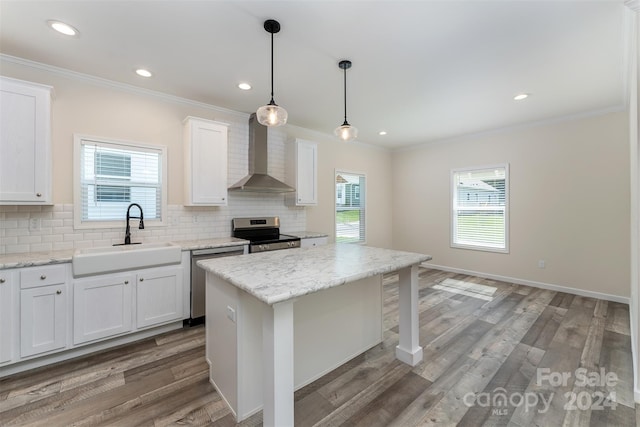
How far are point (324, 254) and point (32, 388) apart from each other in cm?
243

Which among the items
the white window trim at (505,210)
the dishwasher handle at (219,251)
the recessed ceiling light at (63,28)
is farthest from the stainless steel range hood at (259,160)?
the white window trim at (505,210)

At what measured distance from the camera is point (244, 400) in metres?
1.68

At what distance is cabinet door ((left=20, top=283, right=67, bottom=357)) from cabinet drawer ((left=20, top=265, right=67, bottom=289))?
4cm

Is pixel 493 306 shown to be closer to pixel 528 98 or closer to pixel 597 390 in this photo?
pixel 597 390

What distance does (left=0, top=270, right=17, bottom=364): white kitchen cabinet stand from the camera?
204cm

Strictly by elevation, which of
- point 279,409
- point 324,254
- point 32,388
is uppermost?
point 324,254

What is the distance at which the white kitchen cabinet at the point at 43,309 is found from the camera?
2.12m

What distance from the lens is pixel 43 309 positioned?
2193 mm

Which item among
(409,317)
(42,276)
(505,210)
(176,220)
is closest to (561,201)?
(505,210)

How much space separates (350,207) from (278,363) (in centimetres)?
436

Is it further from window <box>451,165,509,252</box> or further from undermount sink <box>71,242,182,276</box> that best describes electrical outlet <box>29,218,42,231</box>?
window <box>451,165,509,252</box>

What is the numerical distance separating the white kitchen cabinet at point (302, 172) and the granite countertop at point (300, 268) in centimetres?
194

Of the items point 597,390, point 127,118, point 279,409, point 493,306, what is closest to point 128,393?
point 279,409

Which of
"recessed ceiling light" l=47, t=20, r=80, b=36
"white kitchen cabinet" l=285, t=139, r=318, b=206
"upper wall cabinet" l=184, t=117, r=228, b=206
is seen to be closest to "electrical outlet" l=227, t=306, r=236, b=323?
"upper wall cabinet" l=184, t=117, r=228, b=206
